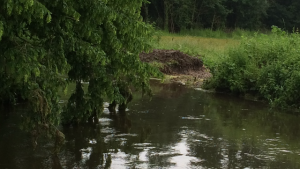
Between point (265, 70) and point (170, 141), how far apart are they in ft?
22.7

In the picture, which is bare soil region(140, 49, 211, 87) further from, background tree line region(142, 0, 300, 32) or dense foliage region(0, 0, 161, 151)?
background tree line region(142, 0, 300, 32)

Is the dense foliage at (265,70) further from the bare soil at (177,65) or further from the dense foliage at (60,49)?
the dense foliage at (60,49)

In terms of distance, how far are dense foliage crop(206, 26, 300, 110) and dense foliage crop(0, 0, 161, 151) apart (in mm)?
6089

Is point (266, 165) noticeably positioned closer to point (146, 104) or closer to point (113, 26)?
point (113, 26)

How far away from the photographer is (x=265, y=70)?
49.0 feet

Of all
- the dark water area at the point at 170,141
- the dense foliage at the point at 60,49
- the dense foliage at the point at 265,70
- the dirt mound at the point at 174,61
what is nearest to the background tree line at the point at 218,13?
the dirt mound at the point at 174,61

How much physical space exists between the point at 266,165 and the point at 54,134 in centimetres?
408

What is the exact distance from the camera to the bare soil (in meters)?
21.0

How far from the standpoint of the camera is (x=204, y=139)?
964 centimetres

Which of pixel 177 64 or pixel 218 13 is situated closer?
pixel 177 64

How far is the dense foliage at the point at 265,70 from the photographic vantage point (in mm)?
13742

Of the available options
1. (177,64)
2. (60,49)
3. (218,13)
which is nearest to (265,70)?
(177,64)

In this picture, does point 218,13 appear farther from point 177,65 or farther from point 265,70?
point 265,70

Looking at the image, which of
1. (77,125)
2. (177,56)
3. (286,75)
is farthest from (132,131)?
(177,56)
